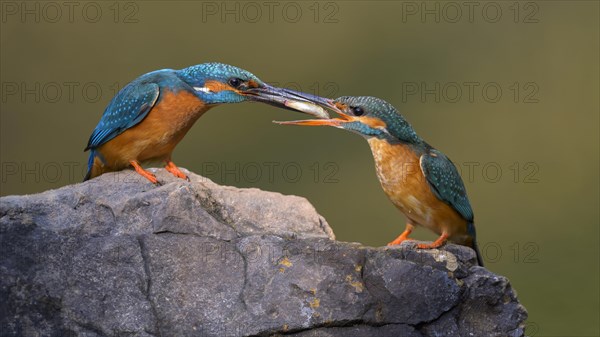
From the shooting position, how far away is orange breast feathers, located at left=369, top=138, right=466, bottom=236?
4.49 m

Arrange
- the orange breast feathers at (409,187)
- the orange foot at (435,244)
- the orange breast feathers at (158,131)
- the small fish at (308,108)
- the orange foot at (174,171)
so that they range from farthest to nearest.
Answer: the orange foot at (174,171), the orange breast feathers at (158,131), the small fish at (308,108), the orange breast feathers at (409,187), the orange foot at (435,244)

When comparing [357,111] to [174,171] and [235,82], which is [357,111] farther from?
[174,171]

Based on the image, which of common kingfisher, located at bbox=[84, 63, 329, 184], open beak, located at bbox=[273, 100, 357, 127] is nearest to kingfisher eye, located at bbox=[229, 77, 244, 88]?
common kingfisher, located at bbox=[84, 63, 329, 184]

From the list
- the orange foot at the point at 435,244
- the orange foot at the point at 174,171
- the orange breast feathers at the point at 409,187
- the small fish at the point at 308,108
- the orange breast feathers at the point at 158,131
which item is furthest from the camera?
the orange foot at the point at 174,171

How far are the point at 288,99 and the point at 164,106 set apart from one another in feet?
1.92

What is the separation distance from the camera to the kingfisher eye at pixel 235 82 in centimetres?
477

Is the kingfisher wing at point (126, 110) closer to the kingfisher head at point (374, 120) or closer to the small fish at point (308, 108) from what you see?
the small fish at point (308, 108)

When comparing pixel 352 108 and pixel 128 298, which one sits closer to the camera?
pixel 128 298

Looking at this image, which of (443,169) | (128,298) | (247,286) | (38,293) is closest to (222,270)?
(247,286)

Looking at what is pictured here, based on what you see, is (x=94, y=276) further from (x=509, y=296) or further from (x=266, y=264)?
(x=509, y=296)

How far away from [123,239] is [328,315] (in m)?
0.88

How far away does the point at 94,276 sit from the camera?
4066mm

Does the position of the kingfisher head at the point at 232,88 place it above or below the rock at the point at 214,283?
above

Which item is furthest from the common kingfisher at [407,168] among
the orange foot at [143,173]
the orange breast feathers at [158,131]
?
the orange foot at [143,173]
